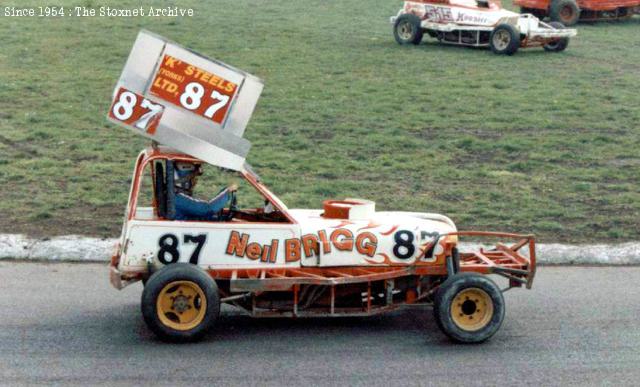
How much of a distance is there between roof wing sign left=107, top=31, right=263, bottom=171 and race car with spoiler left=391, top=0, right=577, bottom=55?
1488 centimetres

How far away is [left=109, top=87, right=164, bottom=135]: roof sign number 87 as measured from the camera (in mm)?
7688

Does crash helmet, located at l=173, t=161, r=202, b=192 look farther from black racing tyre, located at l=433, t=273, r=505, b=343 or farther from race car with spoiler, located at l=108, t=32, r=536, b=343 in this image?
black racing tyre, located at l=433, t=273, r=505, b=343

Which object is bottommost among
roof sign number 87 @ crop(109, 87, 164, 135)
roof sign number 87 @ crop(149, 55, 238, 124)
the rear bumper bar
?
the rear bumper bar

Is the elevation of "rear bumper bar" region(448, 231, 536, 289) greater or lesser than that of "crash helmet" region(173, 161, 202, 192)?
lesser

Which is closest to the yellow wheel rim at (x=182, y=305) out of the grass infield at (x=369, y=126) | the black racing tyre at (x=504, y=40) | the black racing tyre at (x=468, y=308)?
the black racing tyre at (x=468, y=308)

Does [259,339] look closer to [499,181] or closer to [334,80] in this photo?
[499,181]

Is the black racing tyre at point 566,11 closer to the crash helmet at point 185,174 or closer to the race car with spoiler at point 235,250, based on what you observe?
the race car with spoiler at point 235,250

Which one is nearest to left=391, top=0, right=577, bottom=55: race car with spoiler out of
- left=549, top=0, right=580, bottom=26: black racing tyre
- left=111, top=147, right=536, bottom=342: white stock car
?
left=549, top=0, right=580, bottom=26: black racing tyre

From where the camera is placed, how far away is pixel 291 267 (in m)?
7.84

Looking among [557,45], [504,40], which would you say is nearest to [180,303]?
[504,40]

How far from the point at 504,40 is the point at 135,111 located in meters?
15.5

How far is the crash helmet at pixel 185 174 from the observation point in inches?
314

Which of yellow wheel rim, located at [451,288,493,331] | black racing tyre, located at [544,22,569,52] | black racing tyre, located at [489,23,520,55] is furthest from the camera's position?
black racing tyre, located at [544,22,569,52]

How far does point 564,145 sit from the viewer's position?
1443 centimetres
